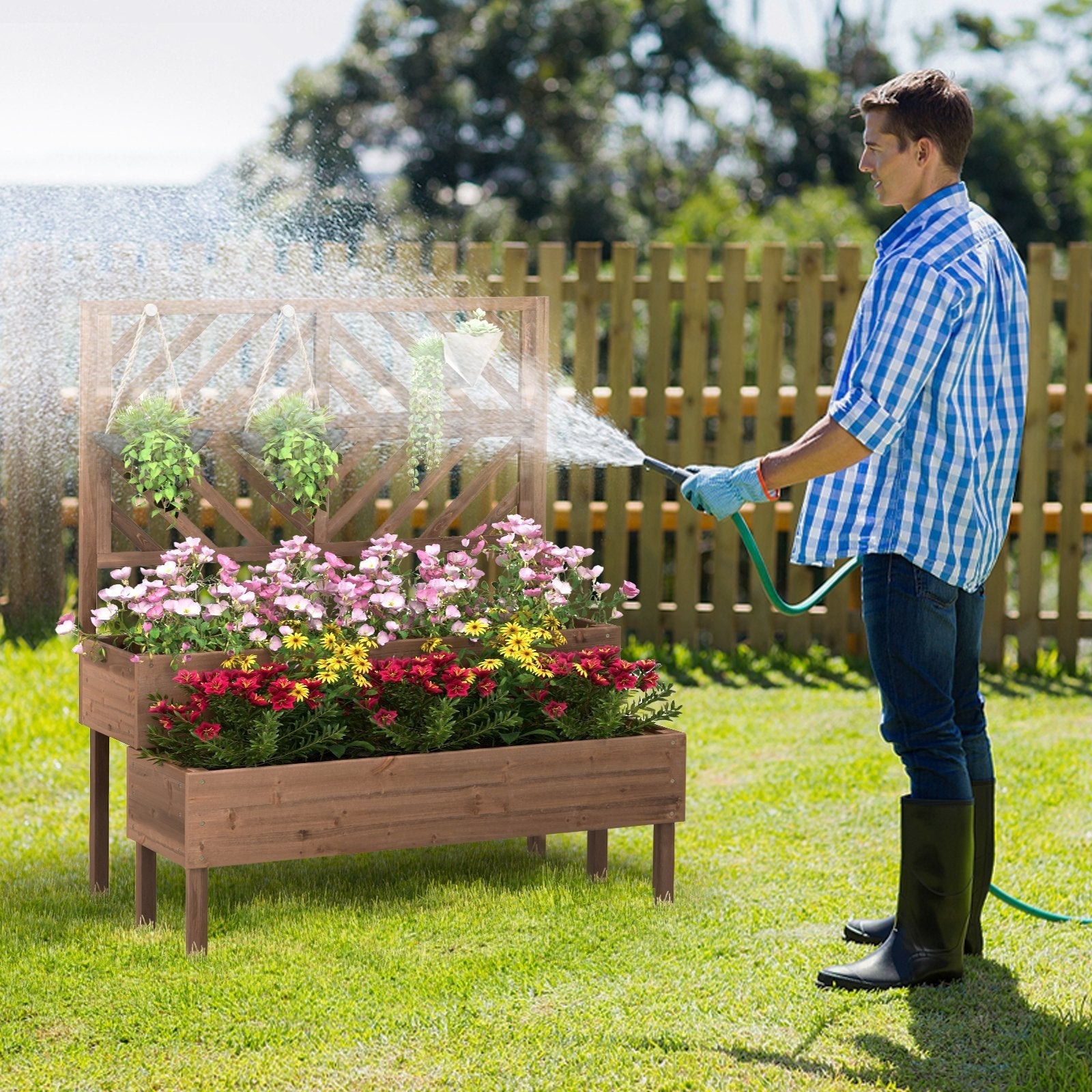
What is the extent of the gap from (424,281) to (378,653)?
297 centimetres

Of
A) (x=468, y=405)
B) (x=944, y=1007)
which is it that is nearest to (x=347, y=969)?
(x=944, y=1007)

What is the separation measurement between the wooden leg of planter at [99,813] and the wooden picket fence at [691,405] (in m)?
3.17

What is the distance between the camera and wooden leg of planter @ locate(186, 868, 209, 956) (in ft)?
11.3

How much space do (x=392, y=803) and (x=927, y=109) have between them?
5.94 feet

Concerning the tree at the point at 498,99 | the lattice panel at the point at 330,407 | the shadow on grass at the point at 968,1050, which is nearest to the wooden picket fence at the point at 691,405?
the lattice panel at the point at 330,407

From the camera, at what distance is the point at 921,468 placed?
3.18m

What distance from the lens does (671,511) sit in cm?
700

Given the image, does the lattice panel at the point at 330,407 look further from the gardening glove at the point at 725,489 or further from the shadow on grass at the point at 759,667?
the shadow on grass at the point at 759,667

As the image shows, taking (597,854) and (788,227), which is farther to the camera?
(788,227)

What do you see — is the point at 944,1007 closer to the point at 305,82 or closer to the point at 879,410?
the point at 879,410

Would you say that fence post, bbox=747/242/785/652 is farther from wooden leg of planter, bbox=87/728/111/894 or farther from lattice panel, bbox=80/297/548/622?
wooden leg of planter, bbox=87/728/111/894

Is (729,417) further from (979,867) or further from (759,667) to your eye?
(979,867)

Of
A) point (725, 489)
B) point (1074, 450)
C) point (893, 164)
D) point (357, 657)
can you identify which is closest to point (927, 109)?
point (893, 164)

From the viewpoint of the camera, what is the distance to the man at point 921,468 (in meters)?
3.10
